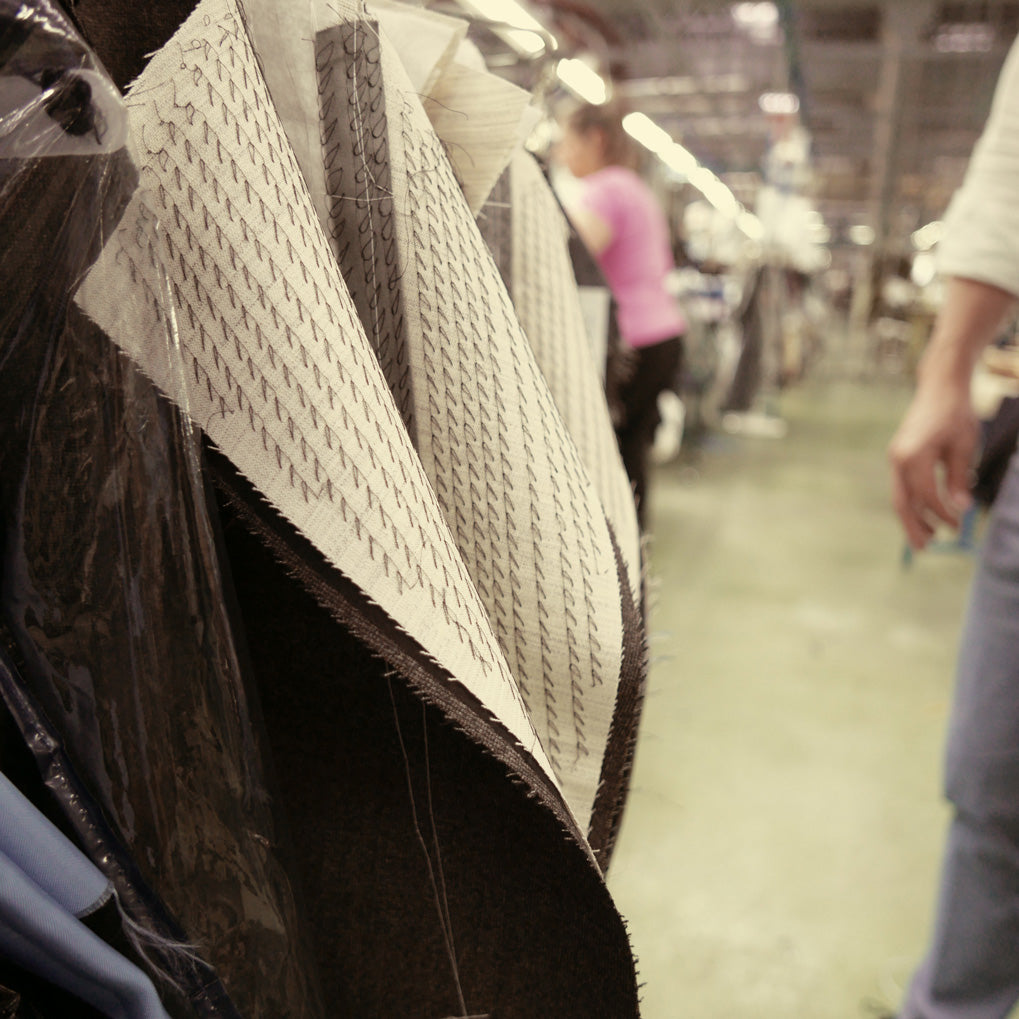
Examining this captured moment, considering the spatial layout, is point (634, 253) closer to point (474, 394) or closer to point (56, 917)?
point (474, 394)

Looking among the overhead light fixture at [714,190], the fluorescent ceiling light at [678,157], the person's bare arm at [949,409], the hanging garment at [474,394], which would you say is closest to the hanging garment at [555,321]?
the hanging garment at [474,394]

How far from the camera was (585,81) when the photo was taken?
5.92ft

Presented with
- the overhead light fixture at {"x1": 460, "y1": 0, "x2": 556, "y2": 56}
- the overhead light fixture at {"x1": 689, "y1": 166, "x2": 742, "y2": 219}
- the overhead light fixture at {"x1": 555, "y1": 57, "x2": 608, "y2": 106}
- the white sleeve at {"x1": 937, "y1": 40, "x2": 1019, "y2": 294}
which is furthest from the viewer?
the overhead light fixture at {"x1": 689, "y1": 166, "x2": 742, "y2": 219}

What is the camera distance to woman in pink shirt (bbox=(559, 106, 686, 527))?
2080mm

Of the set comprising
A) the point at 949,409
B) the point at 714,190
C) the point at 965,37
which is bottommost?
the point at 714,190

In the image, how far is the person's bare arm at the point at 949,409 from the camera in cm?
90

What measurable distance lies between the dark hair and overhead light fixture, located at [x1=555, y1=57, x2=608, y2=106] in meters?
0.03

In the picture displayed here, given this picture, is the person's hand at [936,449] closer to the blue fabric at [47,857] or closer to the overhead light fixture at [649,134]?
the blue fabric at [47,857]

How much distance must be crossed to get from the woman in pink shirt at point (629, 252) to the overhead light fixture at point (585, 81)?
0.10 m

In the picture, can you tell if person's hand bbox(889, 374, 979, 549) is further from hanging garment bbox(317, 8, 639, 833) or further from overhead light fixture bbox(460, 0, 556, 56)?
hanging garment bbox(317, 8, 639, 833)

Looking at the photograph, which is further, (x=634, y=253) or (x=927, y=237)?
(x=927, y=237)

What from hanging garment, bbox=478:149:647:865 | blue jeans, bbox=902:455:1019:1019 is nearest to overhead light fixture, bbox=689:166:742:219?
blue jeans, bbox=902:455:1019:1019

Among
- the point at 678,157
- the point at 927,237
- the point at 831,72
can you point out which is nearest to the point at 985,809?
the point at 678,157

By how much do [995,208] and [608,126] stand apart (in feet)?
4.80
